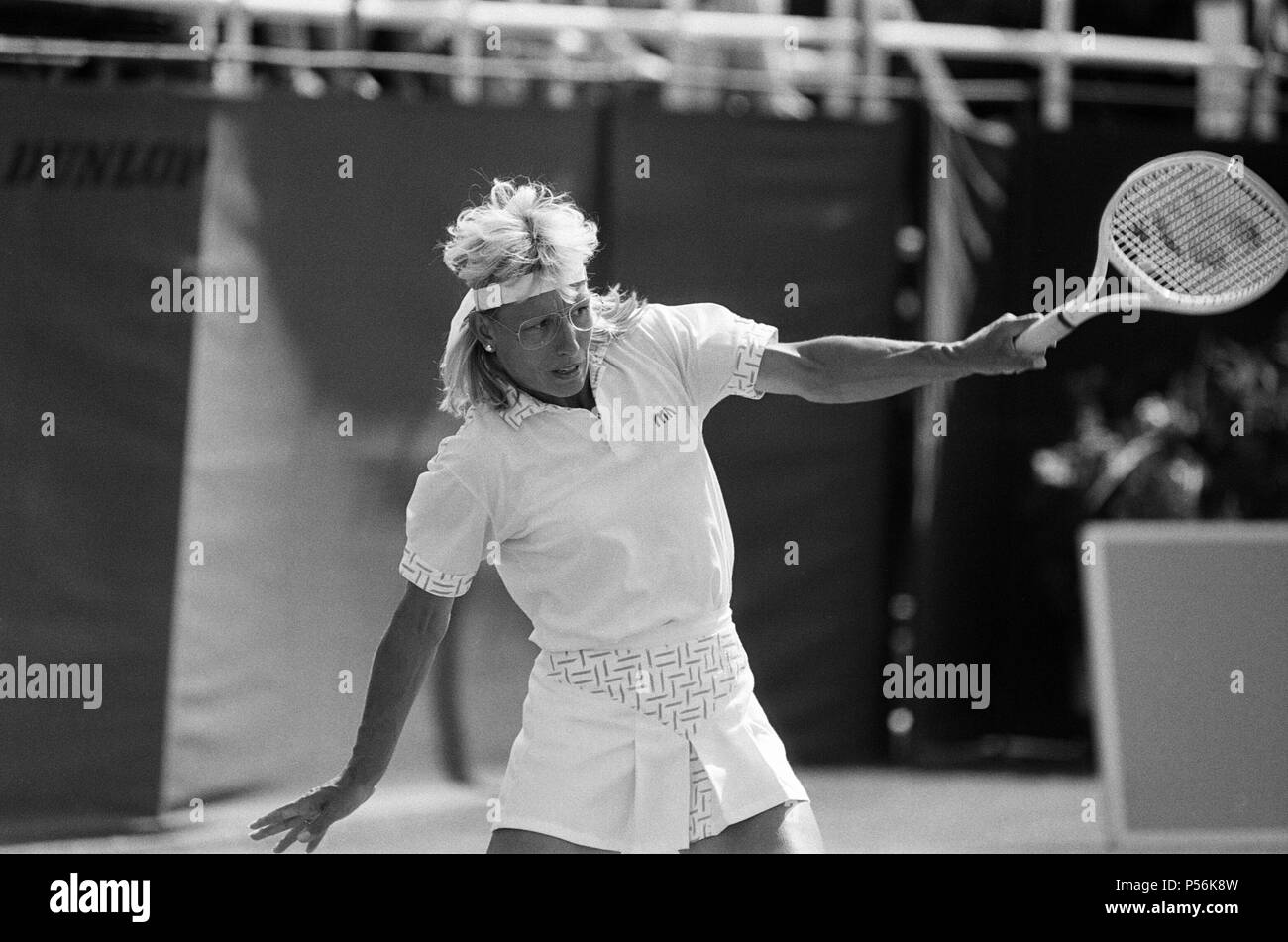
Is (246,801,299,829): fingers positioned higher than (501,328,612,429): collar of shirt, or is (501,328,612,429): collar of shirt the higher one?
(501,328,612,429): collar of shirt

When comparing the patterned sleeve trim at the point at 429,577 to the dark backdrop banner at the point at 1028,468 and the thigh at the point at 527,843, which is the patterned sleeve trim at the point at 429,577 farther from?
the dark backdrop banner at the point at 1028,468

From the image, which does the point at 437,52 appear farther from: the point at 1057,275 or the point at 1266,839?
the point at 1266,839

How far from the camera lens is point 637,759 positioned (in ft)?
11.0

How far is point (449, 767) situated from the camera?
20.6ft

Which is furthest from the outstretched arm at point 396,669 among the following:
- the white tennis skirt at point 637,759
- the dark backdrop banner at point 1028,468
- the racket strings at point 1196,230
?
the dark backdrop banner at point 1028,468

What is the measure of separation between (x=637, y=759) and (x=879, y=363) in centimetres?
86

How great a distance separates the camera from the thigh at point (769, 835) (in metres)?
3.37

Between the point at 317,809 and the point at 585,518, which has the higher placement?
the point at 585,518

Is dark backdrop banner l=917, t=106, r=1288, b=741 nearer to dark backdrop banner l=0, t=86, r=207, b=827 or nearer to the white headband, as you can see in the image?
dark backdrop banner l=0, t=86, r=207, b=827

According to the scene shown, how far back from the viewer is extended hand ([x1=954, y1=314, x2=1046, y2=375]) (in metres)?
3.36

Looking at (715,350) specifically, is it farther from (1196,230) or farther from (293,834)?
(293,834)

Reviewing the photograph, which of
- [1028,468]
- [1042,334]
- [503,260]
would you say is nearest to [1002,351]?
[1042,334]

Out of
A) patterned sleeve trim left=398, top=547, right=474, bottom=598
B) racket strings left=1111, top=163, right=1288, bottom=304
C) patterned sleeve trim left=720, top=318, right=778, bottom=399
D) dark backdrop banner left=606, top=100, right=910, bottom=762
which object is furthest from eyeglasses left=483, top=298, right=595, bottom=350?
dark backdrop banner left=606, top=100, right=910, bottom=762
